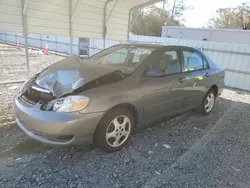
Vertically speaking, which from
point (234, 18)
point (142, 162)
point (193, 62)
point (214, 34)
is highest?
point (234, 18)

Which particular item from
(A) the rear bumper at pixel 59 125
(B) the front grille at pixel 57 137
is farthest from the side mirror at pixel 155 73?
(B) the front grille at pixel 57 137

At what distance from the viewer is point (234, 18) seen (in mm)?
23422

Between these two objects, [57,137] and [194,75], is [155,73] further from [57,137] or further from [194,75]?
[57,137]

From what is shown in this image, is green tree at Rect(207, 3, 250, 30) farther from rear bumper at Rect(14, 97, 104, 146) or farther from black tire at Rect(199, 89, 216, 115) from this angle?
rear bumper at Rect(14, 97, 104, 146)

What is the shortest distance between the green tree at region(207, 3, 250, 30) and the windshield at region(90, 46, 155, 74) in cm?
2118

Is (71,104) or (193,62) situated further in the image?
(193,62)

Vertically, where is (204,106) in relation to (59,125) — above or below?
below

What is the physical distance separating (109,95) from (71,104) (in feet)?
1.63

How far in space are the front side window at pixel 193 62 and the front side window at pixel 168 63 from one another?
0.80 feet

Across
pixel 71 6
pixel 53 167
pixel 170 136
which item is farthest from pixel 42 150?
pixel 71 6

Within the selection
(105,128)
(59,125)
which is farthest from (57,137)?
(105,128)

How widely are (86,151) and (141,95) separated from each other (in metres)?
1.13

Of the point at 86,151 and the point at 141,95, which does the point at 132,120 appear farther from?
the point at 86,151

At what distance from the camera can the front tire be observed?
4.60 m
